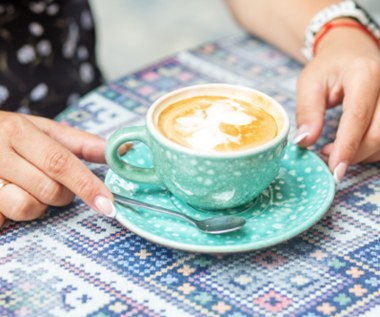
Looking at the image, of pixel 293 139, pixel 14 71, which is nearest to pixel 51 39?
pixel 14 71

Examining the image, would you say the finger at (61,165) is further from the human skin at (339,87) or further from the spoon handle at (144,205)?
the human skin at (339,87)

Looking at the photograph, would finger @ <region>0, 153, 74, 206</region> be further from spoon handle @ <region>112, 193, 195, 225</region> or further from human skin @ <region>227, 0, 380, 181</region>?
human skin @ <region>227, 0, 380, 181</region>

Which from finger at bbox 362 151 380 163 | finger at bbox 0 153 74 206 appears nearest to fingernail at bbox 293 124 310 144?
finger at bbox 362 151 380 163

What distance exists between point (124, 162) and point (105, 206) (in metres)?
0.08

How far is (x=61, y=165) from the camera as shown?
2.71 feet

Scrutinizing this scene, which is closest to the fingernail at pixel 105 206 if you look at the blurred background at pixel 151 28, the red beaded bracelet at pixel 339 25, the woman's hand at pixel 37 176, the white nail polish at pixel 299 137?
the woman's hand at pixel 37 176

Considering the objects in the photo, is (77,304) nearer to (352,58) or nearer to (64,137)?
(64,137)

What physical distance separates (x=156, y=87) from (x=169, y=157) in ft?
1.36

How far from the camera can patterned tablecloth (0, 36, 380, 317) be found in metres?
0.70

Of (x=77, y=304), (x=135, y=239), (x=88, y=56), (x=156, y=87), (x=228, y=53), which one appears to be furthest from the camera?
(x=88, y=56)

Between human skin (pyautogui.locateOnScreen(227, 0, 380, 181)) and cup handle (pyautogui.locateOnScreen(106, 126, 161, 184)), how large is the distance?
9.7 inches

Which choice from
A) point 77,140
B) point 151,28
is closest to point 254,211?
point 77,140

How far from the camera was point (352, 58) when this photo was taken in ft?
3.40

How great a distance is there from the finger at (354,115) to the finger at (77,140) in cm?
33
